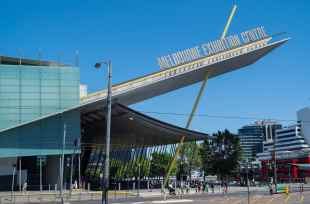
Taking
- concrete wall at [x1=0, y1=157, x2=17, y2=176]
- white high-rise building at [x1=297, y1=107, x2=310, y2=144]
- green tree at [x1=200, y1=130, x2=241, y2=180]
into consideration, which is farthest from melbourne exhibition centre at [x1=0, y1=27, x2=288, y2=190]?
white high-rise building at [x1=297, y1=107, x2=310, y2=144]

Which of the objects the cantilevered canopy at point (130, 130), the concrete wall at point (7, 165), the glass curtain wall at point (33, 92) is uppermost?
the glass curtain wall at point (33, 92)

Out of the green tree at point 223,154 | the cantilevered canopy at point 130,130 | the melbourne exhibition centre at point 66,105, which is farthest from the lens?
the green tree at point 223,154

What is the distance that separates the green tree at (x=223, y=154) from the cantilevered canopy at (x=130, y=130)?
11.4 m

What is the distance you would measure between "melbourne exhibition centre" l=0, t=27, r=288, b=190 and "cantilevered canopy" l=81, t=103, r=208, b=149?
169mm

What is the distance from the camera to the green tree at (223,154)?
308 feet

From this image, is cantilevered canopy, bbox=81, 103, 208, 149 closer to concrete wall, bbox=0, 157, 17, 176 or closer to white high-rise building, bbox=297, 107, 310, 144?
concrete wall, bbox=0, 157, 17, 176

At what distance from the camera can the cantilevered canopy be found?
71812 millimetres

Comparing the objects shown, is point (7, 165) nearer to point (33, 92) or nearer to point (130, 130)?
point (33, 92)

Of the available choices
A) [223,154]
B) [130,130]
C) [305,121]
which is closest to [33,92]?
[130,130]

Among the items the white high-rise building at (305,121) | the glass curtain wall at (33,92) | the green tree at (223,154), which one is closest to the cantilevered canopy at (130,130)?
the glass curtain wall at (33,92)

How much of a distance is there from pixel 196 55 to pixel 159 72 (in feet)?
19.9

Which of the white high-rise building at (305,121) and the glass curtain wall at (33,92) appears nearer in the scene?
the glass curtain wall at (33,92)

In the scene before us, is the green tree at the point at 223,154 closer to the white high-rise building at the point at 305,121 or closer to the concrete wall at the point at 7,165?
the concrete wall at the point at 7,165

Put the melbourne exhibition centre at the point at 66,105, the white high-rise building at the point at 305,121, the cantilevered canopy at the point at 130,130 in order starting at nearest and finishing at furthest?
the melbourne exhibition centre at the point at 66,105
the cantilevered canopy at the point at 130,130
the white high-rise building at the point at 305,121
